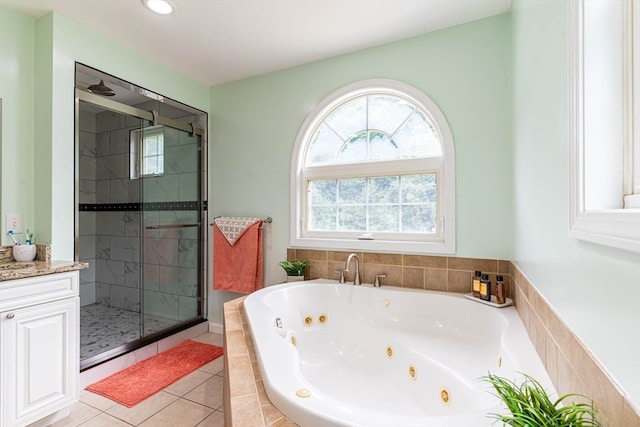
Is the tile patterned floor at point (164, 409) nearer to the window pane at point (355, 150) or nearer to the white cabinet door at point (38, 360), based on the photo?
the white cabinet door at point (38, 360)

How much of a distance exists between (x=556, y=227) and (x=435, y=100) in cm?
151

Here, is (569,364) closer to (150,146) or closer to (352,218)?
(352,218)

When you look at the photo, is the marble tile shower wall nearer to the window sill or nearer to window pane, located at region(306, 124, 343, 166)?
window pane, located at region(306, 124, 343, 166)

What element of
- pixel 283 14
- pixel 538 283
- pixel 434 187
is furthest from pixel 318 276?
pixel 283 14

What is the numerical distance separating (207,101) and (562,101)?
10.0 feet

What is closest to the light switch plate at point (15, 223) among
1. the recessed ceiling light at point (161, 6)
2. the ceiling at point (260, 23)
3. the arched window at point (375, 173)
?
the ceiling at point (260, 23)

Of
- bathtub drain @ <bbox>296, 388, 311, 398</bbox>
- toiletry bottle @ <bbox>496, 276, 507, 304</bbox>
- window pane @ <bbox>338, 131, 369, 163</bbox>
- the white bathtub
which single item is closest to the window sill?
the white bathtub

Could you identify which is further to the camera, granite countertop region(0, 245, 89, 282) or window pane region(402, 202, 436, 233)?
window pane region(402, 202, 436, 233)

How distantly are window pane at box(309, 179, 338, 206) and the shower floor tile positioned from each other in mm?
1771

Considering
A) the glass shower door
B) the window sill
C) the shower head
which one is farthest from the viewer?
the glass shower door

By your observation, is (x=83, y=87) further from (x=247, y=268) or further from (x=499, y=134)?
(x=499, y=134)

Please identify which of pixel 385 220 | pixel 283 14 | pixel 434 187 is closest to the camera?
pixel 283 14

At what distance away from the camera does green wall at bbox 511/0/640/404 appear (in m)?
0.58

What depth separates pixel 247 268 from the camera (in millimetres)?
2828
